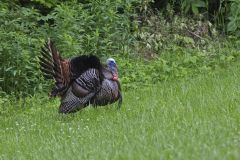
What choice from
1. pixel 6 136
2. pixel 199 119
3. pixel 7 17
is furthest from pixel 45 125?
pixel 7 17

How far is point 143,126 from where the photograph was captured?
7512 mm

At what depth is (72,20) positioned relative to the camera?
13.3 meters

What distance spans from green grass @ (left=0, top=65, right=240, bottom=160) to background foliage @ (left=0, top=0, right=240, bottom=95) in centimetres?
113

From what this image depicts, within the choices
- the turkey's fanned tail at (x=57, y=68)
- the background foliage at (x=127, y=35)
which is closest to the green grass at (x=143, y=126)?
the turkey's fanned tail at (x=57, y=68)

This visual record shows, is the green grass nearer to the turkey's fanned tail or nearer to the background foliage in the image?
the turkey's fanned tail

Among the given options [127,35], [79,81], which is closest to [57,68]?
[79,81]

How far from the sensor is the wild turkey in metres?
9.27

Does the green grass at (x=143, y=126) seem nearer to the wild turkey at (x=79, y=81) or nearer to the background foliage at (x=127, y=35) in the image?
the wild turkey at (x=79, y=81)

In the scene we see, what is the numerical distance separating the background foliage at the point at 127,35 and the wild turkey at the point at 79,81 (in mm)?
2536

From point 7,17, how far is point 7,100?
2619 mm

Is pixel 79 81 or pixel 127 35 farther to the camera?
pixel 127 35

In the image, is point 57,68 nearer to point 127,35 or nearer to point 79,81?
point 79,81

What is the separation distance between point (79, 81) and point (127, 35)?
5046 mm

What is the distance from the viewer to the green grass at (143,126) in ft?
19.4
